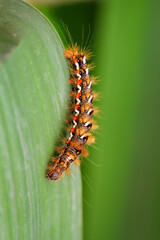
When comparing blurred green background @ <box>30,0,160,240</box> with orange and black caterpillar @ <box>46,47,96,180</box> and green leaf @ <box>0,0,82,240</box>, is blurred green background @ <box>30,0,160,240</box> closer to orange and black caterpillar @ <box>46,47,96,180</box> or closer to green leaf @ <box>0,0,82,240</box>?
orange and black caterpillar @ <box>46,47,96,180</box>

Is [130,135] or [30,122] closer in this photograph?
[30,122]

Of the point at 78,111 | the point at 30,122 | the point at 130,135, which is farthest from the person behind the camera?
the point at 130,135

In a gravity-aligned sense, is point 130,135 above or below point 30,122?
below

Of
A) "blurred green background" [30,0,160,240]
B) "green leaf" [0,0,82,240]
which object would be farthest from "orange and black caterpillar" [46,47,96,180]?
"blurred green background" [30,0,160,240]

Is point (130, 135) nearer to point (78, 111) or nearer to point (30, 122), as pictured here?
point (78, 111)

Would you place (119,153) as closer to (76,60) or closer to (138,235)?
(138,235)

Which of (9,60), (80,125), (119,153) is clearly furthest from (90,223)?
(9,60)

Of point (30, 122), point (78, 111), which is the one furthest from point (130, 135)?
point (30, 122)
